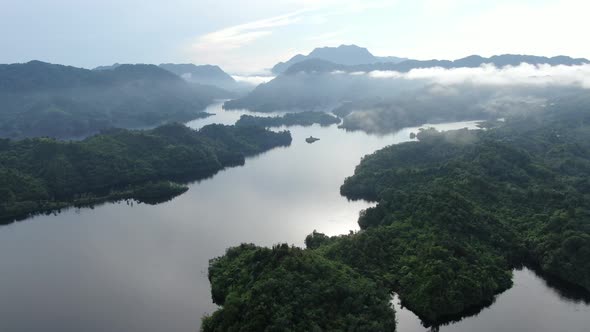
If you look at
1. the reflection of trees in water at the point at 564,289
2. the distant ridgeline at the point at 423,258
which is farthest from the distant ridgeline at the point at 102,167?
the reflection of trees in water at the point at 564,289

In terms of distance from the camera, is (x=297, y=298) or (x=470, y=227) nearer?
(x=297, y=298)

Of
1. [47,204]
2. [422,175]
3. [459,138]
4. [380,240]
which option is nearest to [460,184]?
[422,175]

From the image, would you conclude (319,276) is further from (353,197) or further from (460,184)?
(353,197)

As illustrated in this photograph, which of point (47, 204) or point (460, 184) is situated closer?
point (460, 184)

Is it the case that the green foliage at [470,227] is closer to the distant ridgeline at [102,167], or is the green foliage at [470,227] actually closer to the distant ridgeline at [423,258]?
the distant ridgeline at [423,258]

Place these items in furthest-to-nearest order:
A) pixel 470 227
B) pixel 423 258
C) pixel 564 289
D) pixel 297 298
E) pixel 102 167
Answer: pixel 102 167 < pixel 470 227 < pixel 564 289 < pixel 423 258 < pixel 297 298

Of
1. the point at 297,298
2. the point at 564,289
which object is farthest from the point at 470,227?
the point at 297,298

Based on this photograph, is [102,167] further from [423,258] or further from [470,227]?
[470,227]

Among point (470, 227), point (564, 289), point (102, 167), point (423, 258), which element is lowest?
point (564, 289)
